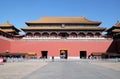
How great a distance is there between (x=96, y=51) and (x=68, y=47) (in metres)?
5.96

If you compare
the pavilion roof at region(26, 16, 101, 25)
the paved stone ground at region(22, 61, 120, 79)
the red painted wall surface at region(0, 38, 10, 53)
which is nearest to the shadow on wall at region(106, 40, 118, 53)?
the pavilion roof at region(26, 16, 101, 25)

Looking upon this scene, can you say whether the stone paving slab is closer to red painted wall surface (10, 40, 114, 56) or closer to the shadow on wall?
red painted wall surface (10, 40, 114, 56)

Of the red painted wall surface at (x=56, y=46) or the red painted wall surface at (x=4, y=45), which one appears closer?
the red painted wall surface at (x=4, y=45)

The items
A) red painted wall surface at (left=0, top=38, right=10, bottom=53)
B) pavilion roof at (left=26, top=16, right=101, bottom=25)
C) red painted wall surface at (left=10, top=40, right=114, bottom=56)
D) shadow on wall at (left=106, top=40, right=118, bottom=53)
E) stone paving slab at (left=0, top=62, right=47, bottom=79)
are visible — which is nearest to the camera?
stone paving slab at (left=0, top=62, right=47, bottom=79)

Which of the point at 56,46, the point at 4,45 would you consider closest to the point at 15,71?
the point at 4,45

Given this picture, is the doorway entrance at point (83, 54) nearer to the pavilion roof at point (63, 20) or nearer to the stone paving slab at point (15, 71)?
the pavilion roof at point (63, 20)

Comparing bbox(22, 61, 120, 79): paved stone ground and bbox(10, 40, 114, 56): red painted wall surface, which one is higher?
bbox(10, 40, 114, 56): red painted wall surface

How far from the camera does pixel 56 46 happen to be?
5206cm

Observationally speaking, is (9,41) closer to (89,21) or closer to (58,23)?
(58,23)

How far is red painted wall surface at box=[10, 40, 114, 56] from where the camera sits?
51750mm

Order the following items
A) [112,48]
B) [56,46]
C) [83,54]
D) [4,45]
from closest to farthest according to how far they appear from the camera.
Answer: [4,45], [112,48], [56,46], [83,54]

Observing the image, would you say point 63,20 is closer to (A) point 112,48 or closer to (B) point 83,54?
(B) point 83,54

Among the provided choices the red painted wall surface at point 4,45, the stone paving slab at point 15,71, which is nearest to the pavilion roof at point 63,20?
the red painted wall surface at point 4,45

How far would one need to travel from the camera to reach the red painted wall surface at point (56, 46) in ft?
170
